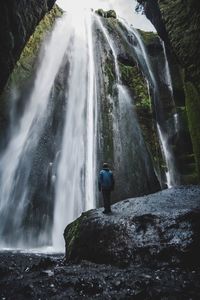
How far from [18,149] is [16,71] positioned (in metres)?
5.59

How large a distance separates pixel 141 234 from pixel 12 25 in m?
6.18

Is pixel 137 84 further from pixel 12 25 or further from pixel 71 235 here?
pixel 71 235

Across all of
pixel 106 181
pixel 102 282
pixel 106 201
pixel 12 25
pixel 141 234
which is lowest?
pixel 102 282

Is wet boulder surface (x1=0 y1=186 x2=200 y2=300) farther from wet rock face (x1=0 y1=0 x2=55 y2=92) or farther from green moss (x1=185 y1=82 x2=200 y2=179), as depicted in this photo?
wet rock face (x1=0 y1=0 x2=55 y2=92)

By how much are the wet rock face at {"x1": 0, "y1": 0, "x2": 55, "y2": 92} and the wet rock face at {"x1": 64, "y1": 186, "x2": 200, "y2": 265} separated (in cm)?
486

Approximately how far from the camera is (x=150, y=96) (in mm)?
20797

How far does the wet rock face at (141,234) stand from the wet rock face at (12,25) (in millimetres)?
4861

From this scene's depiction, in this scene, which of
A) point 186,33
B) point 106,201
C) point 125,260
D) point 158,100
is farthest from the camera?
point 158,100

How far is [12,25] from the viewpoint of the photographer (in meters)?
8.18

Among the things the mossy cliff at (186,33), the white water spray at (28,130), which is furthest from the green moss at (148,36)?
the mossy cliff at (186,33)

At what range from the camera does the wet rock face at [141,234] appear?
23.6ft

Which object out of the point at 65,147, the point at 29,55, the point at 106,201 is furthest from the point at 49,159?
the point at 29,55

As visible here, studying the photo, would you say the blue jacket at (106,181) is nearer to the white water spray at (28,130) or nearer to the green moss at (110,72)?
the white water spray at (28,130)

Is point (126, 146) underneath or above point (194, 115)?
above
